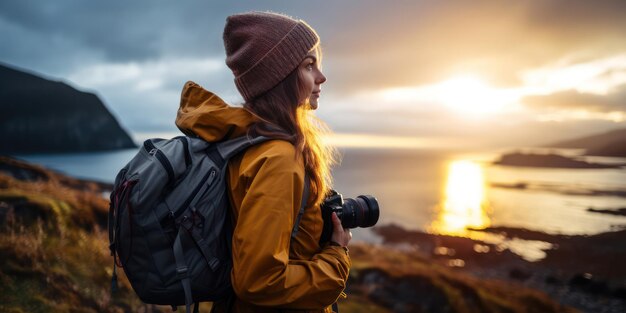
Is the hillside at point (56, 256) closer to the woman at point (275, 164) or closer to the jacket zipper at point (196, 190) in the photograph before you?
the woman at point (275, 164)

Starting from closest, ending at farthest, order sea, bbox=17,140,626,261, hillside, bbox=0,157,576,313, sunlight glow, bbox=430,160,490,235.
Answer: hillside, bbox=0,157,576,313
sea, bbox=17,140,626,261
sunlight glow, bbox=430,160,490,235

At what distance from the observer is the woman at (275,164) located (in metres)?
1.49

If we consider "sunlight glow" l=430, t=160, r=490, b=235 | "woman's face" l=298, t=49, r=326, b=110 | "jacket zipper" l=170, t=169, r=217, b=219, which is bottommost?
"sunlight glow" l=430, t=160, r=490, b=235

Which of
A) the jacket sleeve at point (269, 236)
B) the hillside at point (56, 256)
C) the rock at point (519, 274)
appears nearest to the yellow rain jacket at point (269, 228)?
the jacket sleeve at point (269, 236)

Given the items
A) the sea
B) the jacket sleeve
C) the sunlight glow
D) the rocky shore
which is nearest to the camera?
the jacket sleeve

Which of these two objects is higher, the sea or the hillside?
the hillside

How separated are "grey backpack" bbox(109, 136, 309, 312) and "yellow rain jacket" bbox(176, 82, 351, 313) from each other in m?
0.08

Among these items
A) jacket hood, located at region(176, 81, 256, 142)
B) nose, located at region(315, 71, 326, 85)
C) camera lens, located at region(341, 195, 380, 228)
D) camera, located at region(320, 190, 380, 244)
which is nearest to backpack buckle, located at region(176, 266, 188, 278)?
jacket hood, located at region(176, 81, 256, 142)

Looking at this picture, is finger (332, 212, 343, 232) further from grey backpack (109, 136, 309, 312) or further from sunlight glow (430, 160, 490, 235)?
sunlight glow (430, 160, 490, 235)

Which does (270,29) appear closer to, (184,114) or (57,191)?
(184,114)

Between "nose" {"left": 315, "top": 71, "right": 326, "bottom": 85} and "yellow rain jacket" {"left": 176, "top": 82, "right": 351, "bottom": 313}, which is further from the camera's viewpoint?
"nose" {"left": 315, "top": 71, "right": 326, "bottom": 85}

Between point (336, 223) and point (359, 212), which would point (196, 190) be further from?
Answer: point (359, 212)

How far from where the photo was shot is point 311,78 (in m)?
2.01

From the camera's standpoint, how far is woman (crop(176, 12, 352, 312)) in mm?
1490
